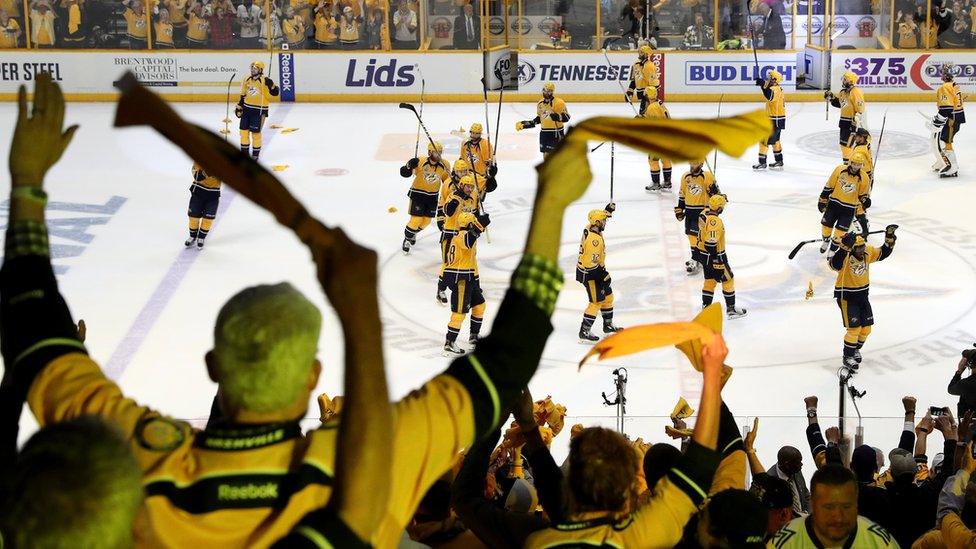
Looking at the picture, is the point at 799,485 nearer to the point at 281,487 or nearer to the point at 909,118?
the point at 281,487

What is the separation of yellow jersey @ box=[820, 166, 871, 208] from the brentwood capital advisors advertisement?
30.7ft

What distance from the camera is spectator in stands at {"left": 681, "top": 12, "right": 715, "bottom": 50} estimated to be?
71.8 feet

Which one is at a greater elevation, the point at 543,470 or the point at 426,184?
the point at 543,470

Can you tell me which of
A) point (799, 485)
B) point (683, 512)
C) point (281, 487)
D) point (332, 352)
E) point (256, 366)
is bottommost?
point (332, 352)

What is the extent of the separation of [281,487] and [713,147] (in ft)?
2.61

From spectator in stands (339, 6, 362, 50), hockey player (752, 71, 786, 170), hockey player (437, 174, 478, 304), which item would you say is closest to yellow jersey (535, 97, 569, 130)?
hockey player (752, 71, 786, 170)

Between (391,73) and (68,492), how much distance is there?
20.8 m

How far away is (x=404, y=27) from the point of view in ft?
72.3

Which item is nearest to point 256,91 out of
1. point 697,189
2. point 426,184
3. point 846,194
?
point 426,184

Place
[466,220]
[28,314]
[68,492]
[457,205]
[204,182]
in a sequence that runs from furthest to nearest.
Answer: [204,182] → [457,205] → [466,220] → [28,314] → [68,492]

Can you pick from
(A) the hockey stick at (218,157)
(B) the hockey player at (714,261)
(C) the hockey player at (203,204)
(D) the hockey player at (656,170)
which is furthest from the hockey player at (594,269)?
(A) the hockey stick at (218,157)

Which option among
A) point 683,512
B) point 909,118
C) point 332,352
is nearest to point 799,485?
point 683,512

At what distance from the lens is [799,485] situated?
5.46m

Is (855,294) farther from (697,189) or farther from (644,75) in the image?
(644,75)
